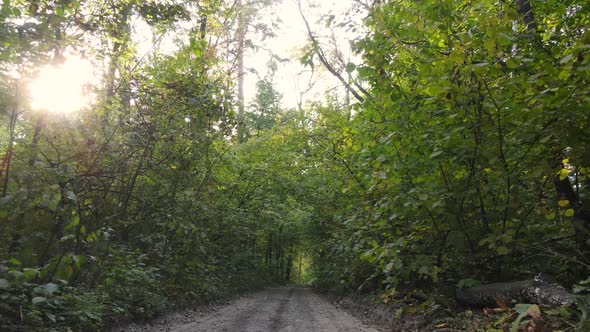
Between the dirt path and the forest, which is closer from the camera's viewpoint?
the forest

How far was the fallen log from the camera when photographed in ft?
14.9

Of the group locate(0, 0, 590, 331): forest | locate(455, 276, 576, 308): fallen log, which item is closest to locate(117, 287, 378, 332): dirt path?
locate(0, 0, 590, 331): forest

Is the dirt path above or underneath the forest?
underneath

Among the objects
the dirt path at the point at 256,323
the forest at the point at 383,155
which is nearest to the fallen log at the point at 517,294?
the forest at the point at 383,155

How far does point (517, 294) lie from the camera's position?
5.26 meters

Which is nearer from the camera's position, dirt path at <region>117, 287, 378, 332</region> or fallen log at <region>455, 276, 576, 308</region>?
fallen log at <region>455, 276, 576, 308</region>

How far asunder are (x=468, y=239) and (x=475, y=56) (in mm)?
2675

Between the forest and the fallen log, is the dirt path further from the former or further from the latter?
the fallen log

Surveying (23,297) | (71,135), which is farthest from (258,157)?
(23,297)

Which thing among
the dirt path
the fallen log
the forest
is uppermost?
the forest

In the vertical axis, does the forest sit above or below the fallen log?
above

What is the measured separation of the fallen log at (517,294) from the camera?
14.9ft

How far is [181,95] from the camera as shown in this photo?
698 centimetres

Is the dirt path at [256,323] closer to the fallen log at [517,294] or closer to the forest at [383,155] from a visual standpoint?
the forest at [383,155]
